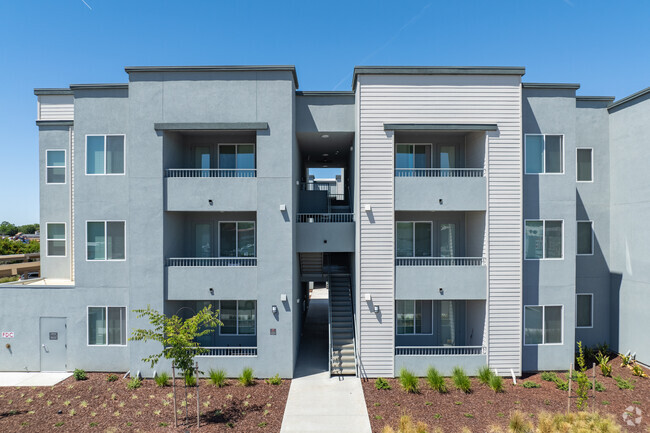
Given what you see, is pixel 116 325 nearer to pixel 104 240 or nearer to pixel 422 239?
pixel 104 240

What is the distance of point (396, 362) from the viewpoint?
476 inches

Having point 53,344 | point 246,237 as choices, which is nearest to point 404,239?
point 246,237

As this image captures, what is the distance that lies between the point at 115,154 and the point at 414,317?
43.5ft

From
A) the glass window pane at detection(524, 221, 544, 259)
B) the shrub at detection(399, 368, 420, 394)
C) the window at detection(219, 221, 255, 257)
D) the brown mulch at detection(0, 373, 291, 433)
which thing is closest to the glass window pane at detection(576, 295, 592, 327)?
the glass window pane at detection(524, 221, 544, 259)

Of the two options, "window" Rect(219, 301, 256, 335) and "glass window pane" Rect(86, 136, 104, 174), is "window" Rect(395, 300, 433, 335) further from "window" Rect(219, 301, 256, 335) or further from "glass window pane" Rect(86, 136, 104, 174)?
"glass window pane" Rect(86, 136, 104, 174)

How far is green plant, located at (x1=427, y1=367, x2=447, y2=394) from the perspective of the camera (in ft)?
36.2

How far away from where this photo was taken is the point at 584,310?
14.3 metres

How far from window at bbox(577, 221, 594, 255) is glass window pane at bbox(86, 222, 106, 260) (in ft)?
63.3

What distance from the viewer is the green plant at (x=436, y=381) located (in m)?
11.0

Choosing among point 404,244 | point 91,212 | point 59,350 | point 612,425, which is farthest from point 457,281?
point 59,350

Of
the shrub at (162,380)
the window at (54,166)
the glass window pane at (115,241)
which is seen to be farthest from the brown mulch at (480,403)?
the window at (54,166)

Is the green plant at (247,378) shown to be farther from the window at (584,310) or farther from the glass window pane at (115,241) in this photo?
the window at (584,310)

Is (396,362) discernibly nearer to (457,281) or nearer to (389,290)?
(389,290)

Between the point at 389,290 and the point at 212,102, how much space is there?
9383 millimetres
